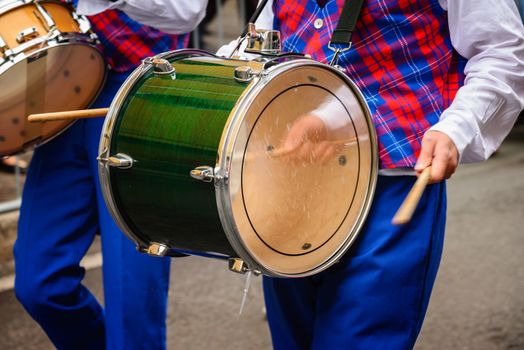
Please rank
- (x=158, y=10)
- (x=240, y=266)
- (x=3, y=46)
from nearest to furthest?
(x=240, y=266) → (x=3, y=46) → (x=158, y=10)

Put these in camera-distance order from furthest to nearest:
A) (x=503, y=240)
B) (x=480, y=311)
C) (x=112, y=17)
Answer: (x=503, y=240) < (x=480, y=311) < (x=112, y=17)

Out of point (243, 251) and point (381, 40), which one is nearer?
point (243, 251)

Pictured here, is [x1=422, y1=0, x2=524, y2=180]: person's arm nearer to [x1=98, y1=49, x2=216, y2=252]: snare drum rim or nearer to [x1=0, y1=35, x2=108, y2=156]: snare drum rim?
[x1=98, y1=49, x2=216, y2=252]: snare drum rim

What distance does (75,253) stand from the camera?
2.98 metres

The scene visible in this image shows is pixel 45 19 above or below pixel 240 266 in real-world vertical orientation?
above

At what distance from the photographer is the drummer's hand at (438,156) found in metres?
1.94

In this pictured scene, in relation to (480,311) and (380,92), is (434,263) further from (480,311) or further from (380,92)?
(480,311)

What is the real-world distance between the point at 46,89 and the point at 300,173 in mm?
1042

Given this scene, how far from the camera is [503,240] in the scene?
5250 millimetres

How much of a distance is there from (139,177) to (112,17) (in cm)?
84

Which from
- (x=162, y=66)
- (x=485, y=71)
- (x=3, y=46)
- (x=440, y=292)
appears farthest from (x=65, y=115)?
(x=440, y=292)

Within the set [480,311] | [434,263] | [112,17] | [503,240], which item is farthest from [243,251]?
[503,240]

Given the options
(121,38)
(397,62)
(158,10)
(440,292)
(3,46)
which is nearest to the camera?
(397,62)

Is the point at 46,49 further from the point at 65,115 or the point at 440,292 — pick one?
the point at 440,292
